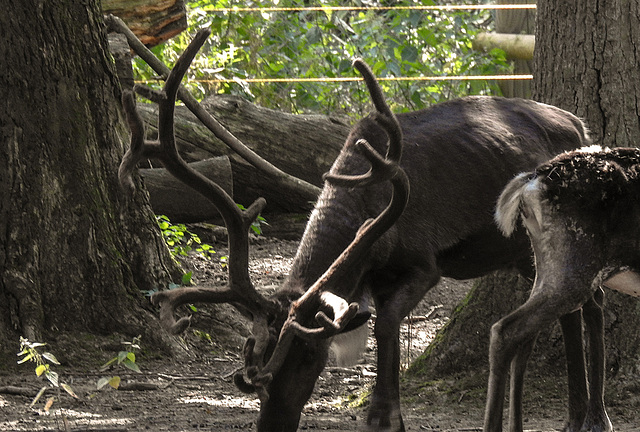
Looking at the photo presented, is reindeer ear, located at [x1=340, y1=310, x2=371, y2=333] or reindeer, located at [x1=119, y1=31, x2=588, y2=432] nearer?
reindeer, located at [x1=119, y1=31, x2=588, y2=432]

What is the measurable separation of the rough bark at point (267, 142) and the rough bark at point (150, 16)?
2.09 feet

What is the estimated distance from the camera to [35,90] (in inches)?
233

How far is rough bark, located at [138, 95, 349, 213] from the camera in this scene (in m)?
8.34

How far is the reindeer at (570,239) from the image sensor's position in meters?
4.23

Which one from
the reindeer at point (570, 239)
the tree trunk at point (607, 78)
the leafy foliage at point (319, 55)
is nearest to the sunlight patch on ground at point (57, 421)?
the reindeer at point (570, 239)

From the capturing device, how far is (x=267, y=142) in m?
8.58

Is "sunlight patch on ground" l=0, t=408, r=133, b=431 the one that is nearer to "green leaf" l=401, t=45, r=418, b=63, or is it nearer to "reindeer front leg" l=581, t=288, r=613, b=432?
"reindeer front leg" l=581, t=288, r=613, b=432

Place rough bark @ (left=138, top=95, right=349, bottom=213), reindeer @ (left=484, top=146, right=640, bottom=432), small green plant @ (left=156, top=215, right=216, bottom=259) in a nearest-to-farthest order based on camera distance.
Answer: reindeer @ (left=484, top=146, right=640, bottom=432) → small green plant @ (left=156, top=215, right=216, bottom=259) → rough bark @ (left=138, top=95, right=349, bottom=213)

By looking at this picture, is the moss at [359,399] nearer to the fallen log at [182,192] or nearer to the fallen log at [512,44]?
the fallen log at [182,192]

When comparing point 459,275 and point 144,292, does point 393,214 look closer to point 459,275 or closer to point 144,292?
point 459,275

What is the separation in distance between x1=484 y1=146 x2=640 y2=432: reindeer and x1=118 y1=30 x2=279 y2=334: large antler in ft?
3.51

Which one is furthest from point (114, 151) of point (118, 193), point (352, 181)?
point (352, 181)

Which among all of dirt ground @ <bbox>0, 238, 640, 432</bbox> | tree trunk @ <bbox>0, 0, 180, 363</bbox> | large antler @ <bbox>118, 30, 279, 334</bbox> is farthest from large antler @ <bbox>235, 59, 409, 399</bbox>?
tree trunk @ <bbox>0, 0, 180, 363</bbox>

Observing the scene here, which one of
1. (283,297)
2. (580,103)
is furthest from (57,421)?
(580,103)
